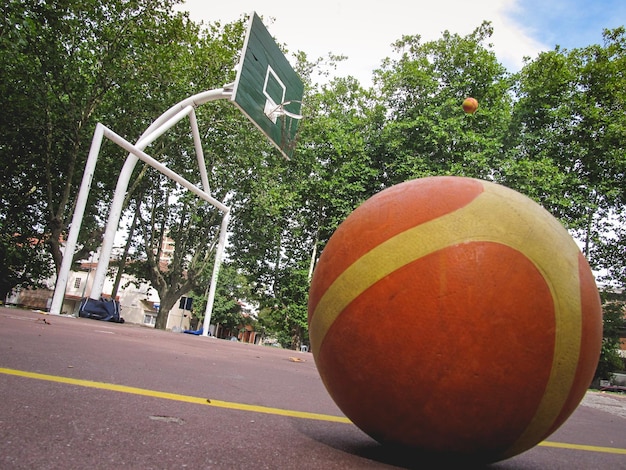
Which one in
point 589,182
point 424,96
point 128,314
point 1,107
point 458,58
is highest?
point 458,58

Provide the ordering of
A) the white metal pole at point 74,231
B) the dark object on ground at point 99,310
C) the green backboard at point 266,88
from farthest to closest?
the dark object on ground at point 99,310, the white metal pole at point 74,231, the green backboard at point 266,88

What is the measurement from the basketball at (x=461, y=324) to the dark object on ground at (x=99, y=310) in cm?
1316

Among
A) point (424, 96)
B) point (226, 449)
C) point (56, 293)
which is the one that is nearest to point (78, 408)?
point (226, 449)

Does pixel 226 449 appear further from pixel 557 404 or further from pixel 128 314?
pixel 128 314

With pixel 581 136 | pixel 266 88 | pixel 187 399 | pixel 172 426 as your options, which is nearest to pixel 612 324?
pixel 581 136

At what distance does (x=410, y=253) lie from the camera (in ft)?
7.19

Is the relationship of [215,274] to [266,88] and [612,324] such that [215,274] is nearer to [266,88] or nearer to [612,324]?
[266,88]

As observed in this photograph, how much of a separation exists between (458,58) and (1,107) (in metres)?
Answer: 21.1

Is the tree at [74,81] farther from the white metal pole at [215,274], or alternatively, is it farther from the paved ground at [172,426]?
the paved ground at [172,426]

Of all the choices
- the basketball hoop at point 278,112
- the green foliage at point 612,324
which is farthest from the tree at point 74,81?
the green foliage at point 612,324

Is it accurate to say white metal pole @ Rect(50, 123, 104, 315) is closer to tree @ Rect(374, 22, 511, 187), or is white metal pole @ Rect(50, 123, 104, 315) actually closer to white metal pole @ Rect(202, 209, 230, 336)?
white metal pole @ Rect(202, 209, 230, 336)

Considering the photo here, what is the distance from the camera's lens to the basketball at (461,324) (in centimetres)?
202

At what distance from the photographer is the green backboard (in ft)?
39.4

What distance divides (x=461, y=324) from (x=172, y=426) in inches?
59.7
